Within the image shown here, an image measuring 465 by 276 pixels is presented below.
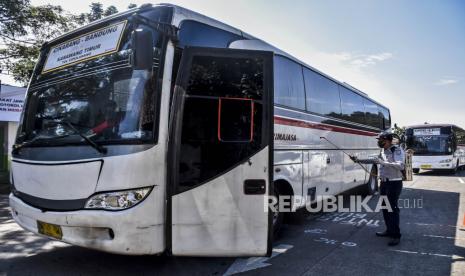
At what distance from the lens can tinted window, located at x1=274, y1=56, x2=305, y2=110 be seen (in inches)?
243

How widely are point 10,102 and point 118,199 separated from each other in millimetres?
14014

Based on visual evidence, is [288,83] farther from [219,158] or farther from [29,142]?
[29,142]

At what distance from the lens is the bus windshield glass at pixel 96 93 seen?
3.97m

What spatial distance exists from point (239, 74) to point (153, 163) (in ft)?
4.60

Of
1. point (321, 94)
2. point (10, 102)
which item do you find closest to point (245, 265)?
point (321, 94)

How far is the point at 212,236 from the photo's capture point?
4.16 metres

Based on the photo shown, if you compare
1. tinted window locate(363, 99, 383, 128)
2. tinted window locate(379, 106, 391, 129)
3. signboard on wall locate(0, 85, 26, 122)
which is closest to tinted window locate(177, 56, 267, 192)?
tinted window locate(363, 99, 383, 128)

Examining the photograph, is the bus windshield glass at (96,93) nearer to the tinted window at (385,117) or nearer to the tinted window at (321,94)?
the tinted window at (321,94)

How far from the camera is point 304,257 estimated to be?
17.8ft

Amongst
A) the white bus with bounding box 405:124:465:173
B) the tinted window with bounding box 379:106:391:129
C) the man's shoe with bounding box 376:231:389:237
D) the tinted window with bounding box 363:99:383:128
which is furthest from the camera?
the white bus with bounding box 405:124:465:173

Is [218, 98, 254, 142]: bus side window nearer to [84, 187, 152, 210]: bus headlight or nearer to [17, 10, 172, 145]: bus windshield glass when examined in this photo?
[17, 10, 172, 145]: bus windshield glass

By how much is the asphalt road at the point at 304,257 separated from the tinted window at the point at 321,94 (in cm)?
242

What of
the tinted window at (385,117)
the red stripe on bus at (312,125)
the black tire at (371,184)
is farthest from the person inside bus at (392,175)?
the tinted window at (385,117)

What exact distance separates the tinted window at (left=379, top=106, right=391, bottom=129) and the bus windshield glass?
38.2 ft
